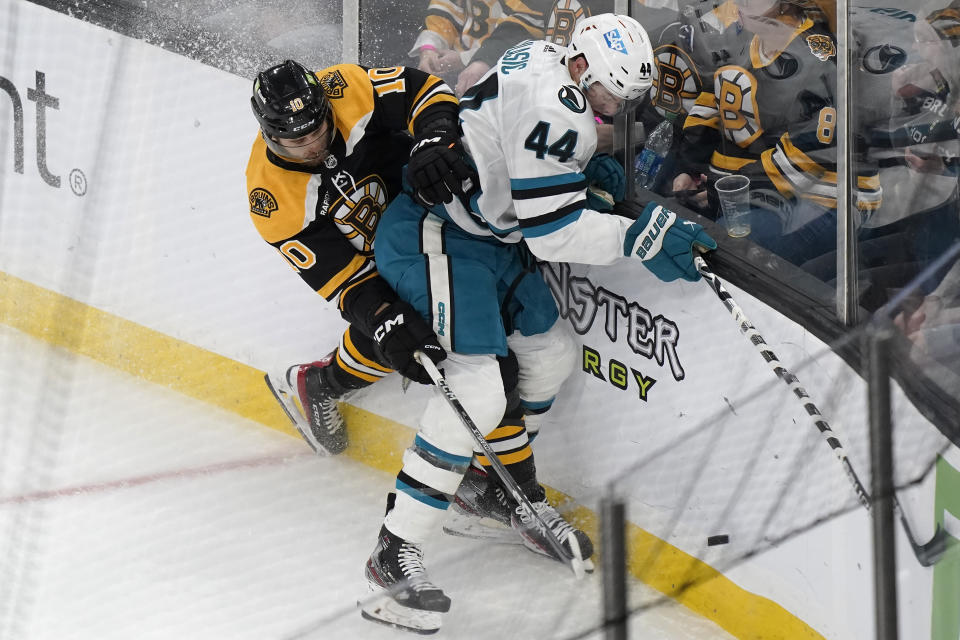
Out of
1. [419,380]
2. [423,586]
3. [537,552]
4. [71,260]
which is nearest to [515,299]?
[419,380]

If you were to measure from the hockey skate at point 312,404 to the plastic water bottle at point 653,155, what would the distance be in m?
0.92

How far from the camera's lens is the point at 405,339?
2.10m

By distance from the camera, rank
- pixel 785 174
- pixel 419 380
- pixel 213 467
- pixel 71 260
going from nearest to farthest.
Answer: pixel 785 174, pixel 419 380, pixel 213 467, pixel 71 260

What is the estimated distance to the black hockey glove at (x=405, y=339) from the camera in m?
2.10

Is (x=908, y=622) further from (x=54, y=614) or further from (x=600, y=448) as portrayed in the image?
(x=54, y=614)

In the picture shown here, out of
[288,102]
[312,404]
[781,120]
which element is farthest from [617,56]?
[312,404]

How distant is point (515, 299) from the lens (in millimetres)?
2229

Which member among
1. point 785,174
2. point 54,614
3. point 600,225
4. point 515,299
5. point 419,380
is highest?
point 785,174

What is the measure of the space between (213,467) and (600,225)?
1393mm

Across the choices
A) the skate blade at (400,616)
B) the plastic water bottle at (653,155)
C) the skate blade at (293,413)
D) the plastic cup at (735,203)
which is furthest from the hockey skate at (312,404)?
the plastic cup at (735,203)

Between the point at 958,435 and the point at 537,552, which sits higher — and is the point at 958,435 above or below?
above

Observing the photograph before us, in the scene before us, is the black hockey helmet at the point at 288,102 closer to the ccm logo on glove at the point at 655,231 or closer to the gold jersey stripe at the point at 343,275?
the gold jersey stripe at the point at 343,275

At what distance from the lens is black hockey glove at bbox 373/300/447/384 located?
2.10 m

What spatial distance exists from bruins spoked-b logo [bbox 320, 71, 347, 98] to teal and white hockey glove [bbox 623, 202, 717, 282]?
709 millimetres
